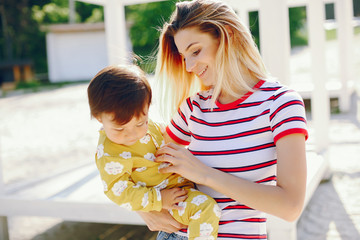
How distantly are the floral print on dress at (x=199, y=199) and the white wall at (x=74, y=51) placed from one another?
22.0m

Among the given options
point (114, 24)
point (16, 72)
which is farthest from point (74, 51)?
point (114, 24)

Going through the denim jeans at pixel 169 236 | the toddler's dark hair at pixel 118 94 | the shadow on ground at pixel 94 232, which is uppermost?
the toddler's dark hair at pixel 118 94

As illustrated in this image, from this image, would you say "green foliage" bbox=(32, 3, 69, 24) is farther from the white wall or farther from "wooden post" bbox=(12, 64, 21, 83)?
"wooden post" bbox=(12, 64, 21, 83)

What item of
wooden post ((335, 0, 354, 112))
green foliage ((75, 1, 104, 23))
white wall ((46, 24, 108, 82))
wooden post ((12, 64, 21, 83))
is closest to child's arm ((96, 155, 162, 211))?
wooden post ((335, 0, 354, 112))

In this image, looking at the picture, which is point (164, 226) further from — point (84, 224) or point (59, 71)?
point (59, 71)

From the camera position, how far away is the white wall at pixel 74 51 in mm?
22766

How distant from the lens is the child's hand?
1.57m

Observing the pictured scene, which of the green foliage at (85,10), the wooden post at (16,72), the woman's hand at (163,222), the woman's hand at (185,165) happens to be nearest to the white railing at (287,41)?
the woman's hand at (185,165)

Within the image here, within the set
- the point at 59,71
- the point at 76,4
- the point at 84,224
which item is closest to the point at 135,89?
the point at 84,224

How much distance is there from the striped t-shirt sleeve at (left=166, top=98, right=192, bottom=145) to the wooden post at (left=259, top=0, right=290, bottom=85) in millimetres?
1450

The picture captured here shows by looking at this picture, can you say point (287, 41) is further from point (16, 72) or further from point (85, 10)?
point (85, 10)

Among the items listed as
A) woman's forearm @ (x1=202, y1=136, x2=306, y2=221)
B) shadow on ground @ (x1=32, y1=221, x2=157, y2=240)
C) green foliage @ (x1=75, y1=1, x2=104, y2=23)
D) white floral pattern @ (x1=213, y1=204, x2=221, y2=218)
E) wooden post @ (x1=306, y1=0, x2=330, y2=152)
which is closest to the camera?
woman's forearm @ (x1=202, y1=136, x2=306, y2=221)

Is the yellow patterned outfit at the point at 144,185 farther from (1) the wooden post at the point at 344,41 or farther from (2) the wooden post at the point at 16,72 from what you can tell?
(2) the wooden post at the point at 16,72

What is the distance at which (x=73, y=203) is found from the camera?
11.5ft
